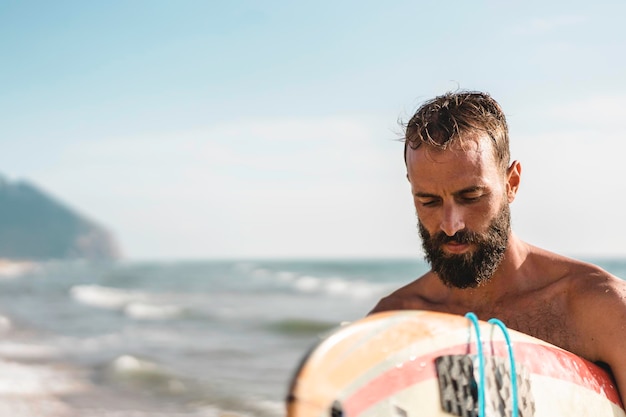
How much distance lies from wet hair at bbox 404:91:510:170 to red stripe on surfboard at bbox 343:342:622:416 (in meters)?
0.72

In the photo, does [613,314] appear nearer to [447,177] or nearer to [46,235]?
[447,177]

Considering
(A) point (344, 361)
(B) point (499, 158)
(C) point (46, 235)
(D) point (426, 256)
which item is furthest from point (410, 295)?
(C) point (46, 235)

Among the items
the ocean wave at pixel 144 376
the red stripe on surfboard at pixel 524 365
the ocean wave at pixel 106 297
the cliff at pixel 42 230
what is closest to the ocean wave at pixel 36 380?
the ocean wave at pixel 144 376

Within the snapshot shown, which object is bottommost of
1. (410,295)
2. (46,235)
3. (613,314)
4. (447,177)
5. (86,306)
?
(613,314)

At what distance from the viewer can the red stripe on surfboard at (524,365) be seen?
211 cm

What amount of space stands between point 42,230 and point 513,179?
146211 mm

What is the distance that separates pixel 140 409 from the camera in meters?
8.74

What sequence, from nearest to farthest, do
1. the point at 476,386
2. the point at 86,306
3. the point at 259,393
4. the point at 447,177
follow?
1. the point at 476,386
2. the point at 447,177
3. the point at 259,393
4. the point at 86,306

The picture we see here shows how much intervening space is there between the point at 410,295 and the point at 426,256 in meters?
0.34

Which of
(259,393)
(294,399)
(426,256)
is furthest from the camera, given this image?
(259,393)

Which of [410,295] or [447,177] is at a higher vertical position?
[447,177]

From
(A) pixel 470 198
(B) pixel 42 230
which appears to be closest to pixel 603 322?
(A) pixel 470 198

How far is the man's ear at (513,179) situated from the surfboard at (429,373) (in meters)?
0.67

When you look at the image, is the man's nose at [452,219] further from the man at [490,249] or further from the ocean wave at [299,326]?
the ocean wave at [299,326]
